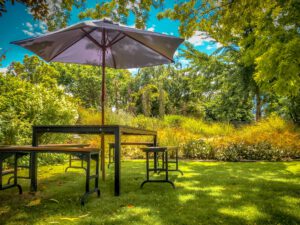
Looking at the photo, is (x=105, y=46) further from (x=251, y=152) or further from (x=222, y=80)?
(x=222, y=80)

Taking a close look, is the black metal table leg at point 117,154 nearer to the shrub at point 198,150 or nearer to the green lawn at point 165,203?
the green lawn at point 165,203

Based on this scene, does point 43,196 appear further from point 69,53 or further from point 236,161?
point 236,161

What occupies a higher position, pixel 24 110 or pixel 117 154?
pixel 24 110

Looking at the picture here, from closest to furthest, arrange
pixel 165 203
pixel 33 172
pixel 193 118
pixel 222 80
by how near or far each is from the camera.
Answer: pixel 165 203, pixel 33 172, pixel 193 118, pixel 222 80

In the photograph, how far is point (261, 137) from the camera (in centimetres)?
735

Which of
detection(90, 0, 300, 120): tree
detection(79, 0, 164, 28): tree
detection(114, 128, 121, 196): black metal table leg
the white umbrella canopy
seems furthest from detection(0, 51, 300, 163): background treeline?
detection(114, 128, 121, 196): black metal table leg

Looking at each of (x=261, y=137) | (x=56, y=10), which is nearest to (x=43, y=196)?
(x=56, y=10)

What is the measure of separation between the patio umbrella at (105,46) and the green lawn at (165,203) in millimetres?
989

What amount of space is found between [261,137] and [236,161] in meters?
1.35

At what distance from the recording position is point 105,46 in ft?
13.4

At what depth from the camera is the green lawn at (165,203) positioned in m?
2.22

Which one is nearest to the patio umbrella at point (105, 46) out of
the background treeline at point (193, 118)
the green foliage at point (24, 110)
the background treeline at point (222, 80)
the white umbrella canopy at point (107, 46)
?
the white umbrella canopy at point (107, 46)

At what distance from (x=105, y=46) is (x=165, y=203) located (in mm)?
2626

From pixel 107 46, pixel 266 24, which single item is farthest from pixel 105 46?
pixel 266 24
